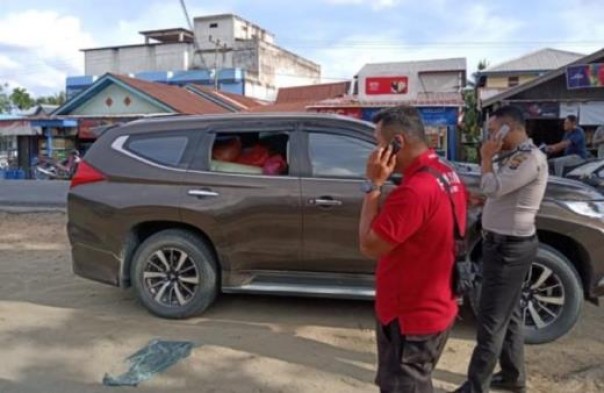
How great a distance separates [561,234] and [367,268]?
1.51 m

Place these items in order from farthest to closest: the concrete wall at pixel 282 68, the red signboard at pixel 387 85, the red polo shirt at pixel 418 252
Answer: the concrete wall at pixel 282 68, the red signboard at pixel 387 85, the red polo shirt at pixel 418 252

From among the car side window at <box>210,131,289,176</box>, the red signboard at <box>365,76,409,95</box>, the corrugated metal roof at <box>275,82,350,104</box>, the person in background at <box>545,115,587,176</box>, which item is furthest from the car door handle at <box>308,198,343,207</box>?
the corrugated metal roof at <box>275,82,350,104</box>

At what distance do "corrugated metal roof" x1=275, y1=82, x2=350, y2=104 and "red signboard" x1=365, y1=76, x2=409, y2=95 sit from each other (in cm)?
1133

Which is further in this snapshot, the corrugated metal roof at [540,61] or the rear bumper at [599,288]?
the corrugated metal roof at [540,61]

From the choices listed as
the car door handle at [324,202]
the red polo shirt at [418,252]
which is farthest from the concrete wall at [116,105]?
the red polo shirt at [418,252]

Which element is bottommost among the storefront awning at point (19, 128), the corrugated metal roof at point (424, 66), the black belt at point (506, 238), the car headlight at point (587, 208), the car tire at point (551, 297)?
the car tire at point (551, 297)

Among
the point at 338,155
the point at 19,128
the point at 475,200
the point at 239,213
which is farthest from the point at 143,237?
the point at 19,128

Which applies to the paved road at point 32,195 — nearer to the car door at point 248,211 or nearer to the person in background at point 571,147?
the car door at point 248,211

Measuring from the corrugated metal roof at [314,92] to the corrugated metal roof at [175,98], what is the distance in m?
5.98

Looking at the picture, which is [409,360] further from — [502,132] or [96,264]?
[96,264]

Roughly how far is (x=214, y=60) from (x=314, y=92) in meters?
18.8

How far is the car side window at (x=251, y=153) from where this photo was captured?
207 inches

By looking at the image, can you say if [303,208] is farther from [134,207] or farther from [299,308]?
[134,207]

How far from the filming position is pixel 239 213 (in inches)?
201
